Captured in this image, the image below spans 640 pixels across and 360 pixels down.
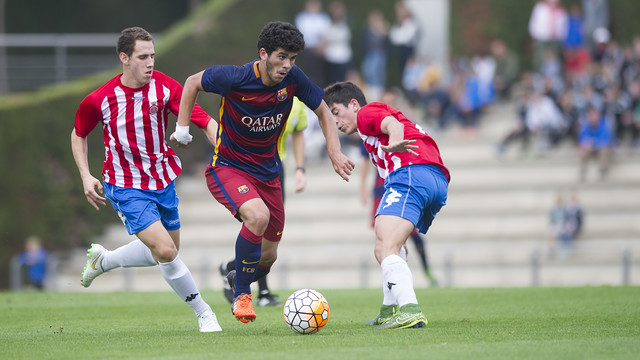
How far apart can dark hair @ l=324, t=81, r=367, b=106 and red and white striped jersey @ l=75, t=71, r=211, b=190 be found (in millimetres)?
1421

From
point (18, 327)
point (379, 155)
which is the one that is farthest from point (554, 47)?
point (18, 327)

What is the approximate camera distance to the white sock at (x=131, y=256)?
795 cm

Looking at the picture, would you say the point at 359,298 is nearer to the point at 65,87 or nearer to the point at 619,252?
the point at 619,252

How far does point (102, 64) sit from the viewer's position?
2148 centimetres

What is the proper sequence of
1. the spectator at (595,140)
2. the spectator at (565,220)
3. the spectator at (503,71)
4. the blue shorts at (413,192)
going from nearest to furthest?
the blue shorts at (413,192), the spectator at (565,220), the spectator at (595,140), the spectator at (503,71)

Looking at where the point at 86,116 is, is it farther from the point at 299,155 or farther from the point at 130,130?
the point at 299,155

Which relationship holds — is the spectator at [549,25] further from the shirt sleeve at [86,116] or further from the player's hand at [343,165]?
the shirt sleeve at [86,116]

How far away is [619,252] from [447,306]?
8.37m

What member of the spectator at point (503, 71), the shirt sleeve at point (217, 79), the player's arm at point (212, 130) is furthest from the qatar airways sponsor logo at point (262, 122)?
the spectator at point (503, 71)

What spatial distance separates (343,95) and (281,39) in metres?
0.99

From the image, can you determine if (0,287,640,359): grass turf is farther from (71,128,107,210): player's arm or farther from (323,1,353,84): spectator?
(323,1,353,84): spectator

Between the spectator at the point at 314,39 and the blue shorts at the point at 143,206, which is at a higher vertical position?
the spectator at the point at 314,39

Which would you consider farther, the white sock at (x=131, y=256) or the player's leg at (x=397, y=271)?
the white sock at (x=131, y=256)

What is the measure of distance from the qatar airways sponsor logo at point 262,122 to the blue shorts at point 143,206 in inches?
36.4
